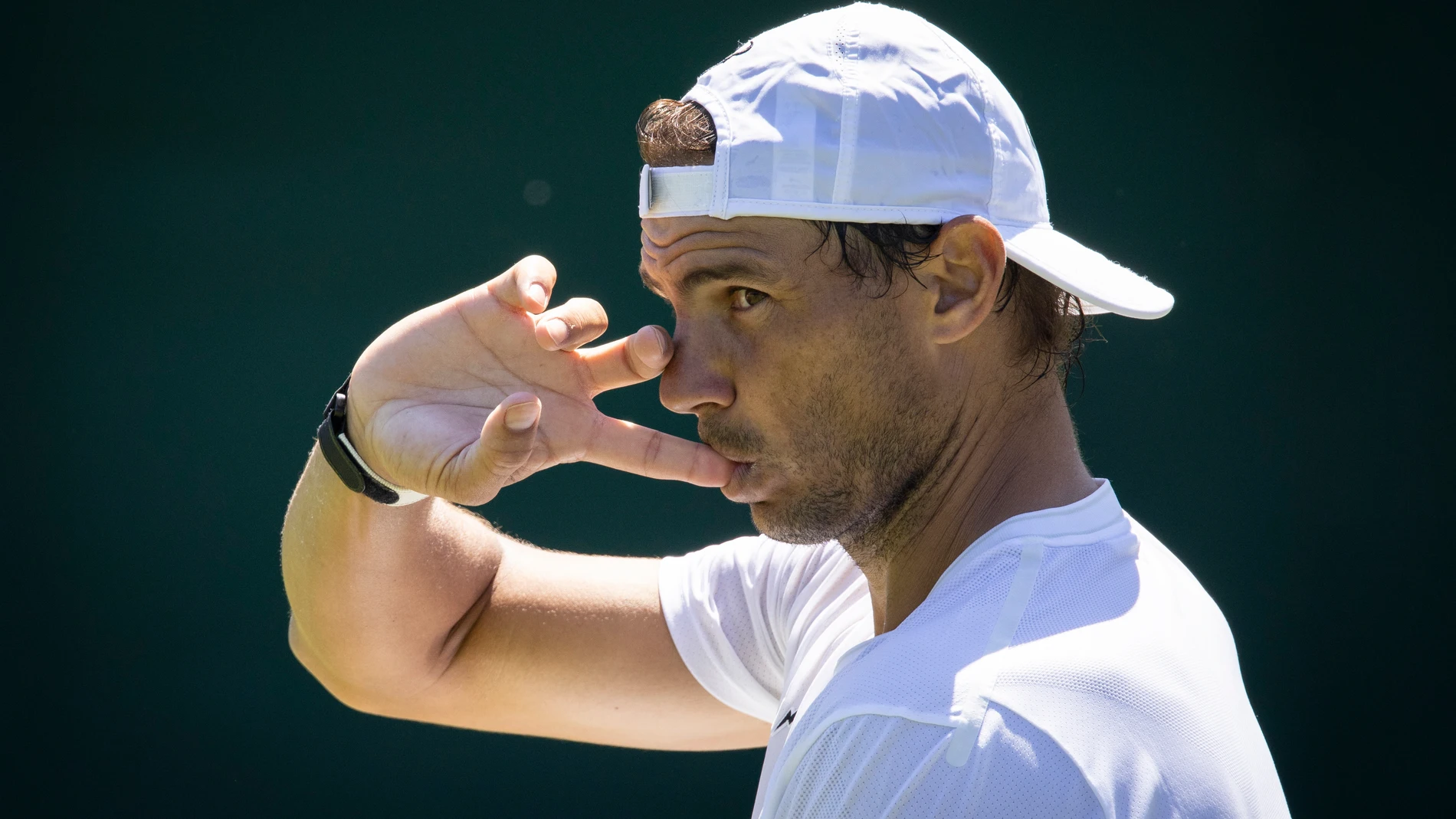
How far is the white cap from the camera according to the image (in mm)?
1557

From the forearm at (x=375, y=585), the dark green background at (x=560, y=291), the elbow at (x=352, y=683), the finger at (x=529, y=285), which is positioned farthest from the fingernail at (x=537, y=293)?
the dark green background at (x=560, y=291)

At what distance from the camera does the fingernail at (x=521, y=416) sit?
4.71ft

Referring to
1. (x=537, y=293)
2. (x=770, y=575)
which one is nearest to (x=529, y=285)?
(x=537, y=293)

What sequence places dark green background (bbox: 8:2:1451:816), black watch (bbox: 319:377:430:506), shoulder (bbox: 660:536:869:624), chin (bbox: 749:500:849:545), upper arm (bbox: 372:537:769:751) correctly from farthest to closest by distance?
1. dark green background (bbox: 8:2:1451:816)
2. upper arm (bbox: 372:537:769:751)
3. shoulder (bbox: 660:536:869:624)
4. black watch (bbox: 319:377:430:506)
5. chin (bbox: 749:500:849:545)

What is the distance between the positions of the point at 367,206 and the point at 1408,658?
3.50 meters

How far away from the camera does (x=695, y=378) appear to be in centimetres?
170

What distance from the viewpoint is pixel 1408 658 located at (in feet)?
12.1

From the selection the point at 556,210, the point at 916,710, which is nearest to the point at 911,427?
the point at 916,710

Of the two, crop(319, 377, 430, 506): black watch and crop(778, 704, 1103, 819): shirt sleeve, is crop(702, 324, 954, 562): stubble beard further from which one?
crop(319, 377, 430, 506): black watch

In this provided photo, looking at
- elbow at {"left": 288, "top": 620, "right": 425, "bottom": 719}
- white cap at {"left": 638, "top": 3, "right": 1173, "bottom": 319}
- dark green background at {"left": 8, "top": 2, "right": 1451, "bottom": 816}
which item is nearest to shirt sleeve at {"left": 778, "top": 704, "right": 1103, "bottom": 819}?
white cap at {"left": 638, "top": 3, "right": 1173, "bottom": 319}

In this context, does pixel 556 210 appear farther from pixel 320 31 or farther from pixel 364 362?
pixel 364 362

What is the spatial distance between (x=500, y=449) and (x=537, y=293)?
1.06 feet

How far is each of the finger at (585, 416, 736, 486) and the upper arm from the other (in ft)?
1.75

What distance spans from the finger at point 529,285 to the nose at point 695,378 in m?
0.21
